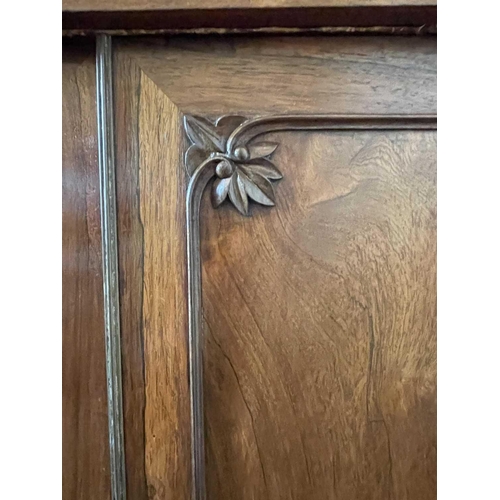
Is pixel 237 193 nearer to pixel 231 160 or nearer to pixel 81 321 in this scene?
pixel 231 160

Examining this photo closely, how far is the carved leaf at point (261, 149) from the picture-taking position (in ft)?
1.60

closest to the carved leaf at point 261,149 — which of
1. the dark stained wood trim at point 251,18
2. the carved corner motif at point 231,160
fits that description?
the carved corner motif at point 231,160

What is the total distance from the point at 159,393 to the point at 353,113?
1.24 ft

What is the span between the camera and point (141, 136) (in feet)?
1.59

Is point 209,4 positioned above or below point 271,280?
above

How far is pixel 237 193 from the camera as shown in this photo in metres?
0.48

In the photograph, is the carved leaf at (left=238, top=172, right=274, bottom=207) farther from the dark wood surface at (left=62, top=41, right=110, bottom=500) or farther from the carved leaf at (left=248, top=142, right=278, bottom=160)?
the dark wood surface at (left=62, top=41, right=110, bottom=500)

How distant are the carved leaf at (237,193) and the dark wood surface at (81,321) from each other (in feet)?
0.50

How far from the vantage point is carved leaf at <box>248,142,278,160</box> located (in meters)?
0.49

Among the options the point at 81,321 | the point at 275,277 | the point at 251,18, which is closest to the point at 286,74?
the point at 251,18

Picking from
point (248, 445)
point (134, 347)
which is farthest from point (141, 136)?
point (248, 445)

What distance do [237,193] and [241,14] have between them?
0.60 feet

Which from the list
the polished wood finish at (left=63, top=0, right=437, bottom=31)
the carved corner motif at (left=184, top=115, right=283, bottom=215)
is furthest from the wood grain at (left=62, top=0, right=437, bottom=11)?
the carved corner motif at (left=184, top=115, right=283, bottom=215)

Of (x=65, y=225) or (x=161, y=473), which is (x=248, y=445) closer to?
(x=161, y=473)
